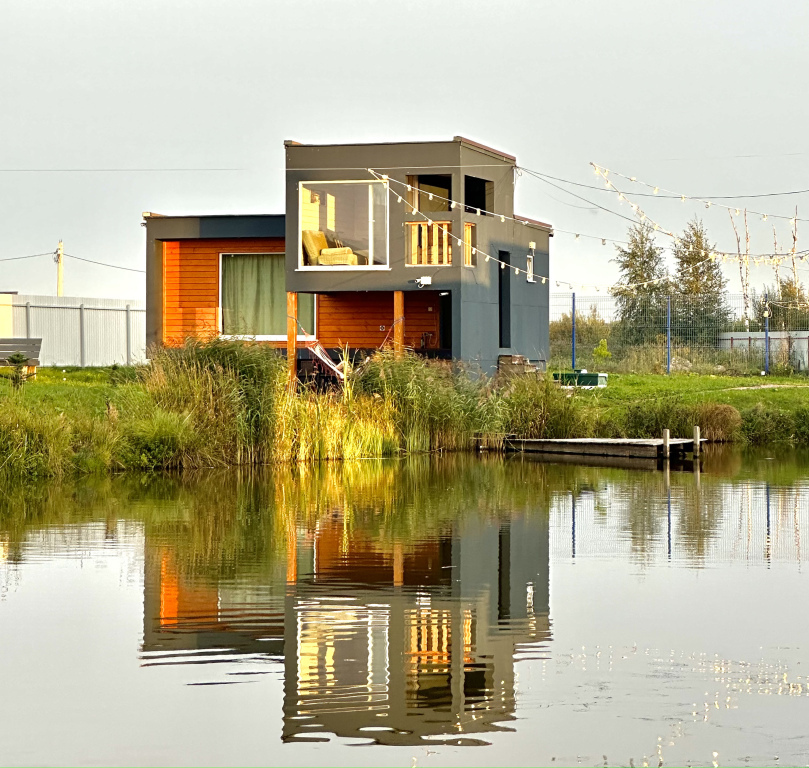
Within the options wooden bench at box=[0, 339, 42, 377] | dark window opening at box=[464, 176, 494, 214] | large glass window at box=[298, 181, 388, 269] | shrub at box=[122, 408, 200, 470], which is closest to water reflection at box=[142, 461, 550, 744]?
shrub at box=[122, 408, 200, 470]

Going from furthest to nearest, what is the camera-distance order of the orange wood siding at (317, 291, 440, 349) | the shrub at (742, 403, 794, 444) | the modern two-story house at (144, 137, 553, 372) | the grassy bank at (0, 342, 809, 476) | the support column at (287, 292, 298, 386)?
1. the orange wood siding at (317, 291, 440, 349)
2. the support column at (287, 292, 298, 386)
3. the modern two-story house at (144, 137, 553, 372)
4. the shrub at (742, 403, 794, 444)
5. the grassy bank at (0, 342, 809, 476)

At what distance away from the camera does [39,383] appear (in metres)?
22.8

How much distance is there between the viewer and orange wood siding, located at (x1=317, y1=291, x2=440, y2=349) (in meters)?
26.4

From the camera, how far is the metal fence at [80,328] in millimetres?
33312

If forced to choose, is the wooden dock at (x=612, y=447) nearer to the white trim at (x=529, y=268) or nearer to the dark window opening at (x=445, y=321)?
the dark window opening at (x=445, y=321)

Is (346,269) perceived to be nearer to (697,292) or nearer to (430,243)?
(430,243)

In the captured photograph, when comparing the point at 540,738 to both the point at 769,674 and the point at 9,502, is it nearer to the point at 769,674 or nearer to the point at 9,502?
the point at 769,674

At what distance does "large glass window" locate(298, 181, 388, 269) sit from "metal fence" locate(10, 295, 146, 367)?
10555mm

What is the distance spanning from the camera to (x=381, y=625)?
742 centimetres

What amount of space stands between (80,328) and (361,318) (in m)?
11.0

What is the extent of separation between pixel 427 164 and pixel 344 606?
16273mm

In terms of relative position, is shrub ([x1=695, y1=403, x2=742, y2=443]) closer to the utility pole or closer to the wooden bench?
the wooden bench

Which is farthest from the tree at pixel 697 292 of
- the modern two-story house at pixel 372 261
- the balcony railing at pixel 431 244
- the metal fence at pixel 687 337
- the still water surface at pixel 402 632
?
the still water surface at pixel 402 632

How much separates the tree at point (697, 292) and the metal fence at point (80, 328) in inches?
542
